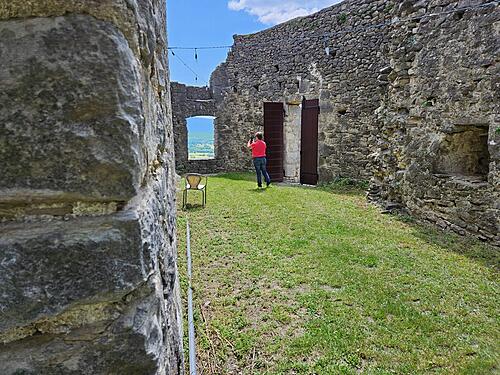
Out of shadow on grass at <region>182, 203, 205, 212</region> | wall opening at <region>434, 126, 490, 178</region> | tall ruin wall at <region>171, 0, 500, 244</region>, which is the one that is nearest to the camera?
tall ruin wall at <region>171, 0, 500, 244</region>

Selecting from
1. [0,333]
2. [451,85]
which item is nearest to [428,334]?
[0,333]

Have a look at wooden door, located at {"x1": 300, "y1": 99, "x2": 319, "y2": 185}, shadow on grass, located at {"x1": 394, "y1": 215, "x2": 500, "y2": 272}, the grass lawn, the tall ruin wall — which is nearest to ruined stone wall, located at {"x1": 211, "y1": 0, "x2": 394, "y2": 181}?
the tall ruin wall

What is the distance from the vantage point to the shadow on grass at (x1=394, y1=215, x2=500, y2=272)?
414 centimetres

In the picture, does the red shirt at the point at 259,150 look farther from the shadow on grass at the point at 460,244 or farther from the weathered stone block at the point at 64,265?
the weathered stone block at the point at 64,265

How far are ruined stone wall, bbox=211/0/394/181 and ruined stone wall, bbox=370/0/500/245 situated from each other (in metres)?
2.43

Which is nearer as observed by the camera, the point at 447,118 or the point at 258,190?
the point at 447,118

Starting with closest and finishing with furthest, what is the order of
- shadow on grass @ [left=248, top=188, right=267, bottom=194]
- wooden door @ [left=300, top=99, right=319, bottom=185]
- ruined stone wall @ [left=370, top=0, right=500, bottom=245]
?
ruined stone wall @ [left=370, top=0, right=500, bottom=245] < shadow on grass @ [left=248, top=188, right=267, bottom=194] < wooden door @ [left=300, top=99, right=319, bottom=185]

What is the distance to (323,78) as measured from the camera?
980 centimetres

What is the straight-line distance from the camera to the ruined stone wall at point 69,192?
0.67 metres

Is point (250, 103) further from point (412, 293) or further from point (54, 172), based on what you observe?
point (54, 172)

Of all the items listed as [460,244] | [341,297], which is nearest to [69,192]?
[341,297]

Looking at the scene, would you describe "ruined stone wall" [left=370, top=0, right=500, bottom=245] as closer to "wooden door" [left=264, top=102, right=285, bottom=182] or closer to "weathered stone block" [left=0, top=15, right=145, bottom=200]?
"weathered stone block" [left=0, top=15, right=145, bottom=200]

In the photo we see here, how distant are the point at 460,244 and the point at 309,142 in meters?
6.18

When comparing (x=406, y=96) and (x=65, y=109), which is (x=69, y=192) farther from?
(x=406, y=96)
